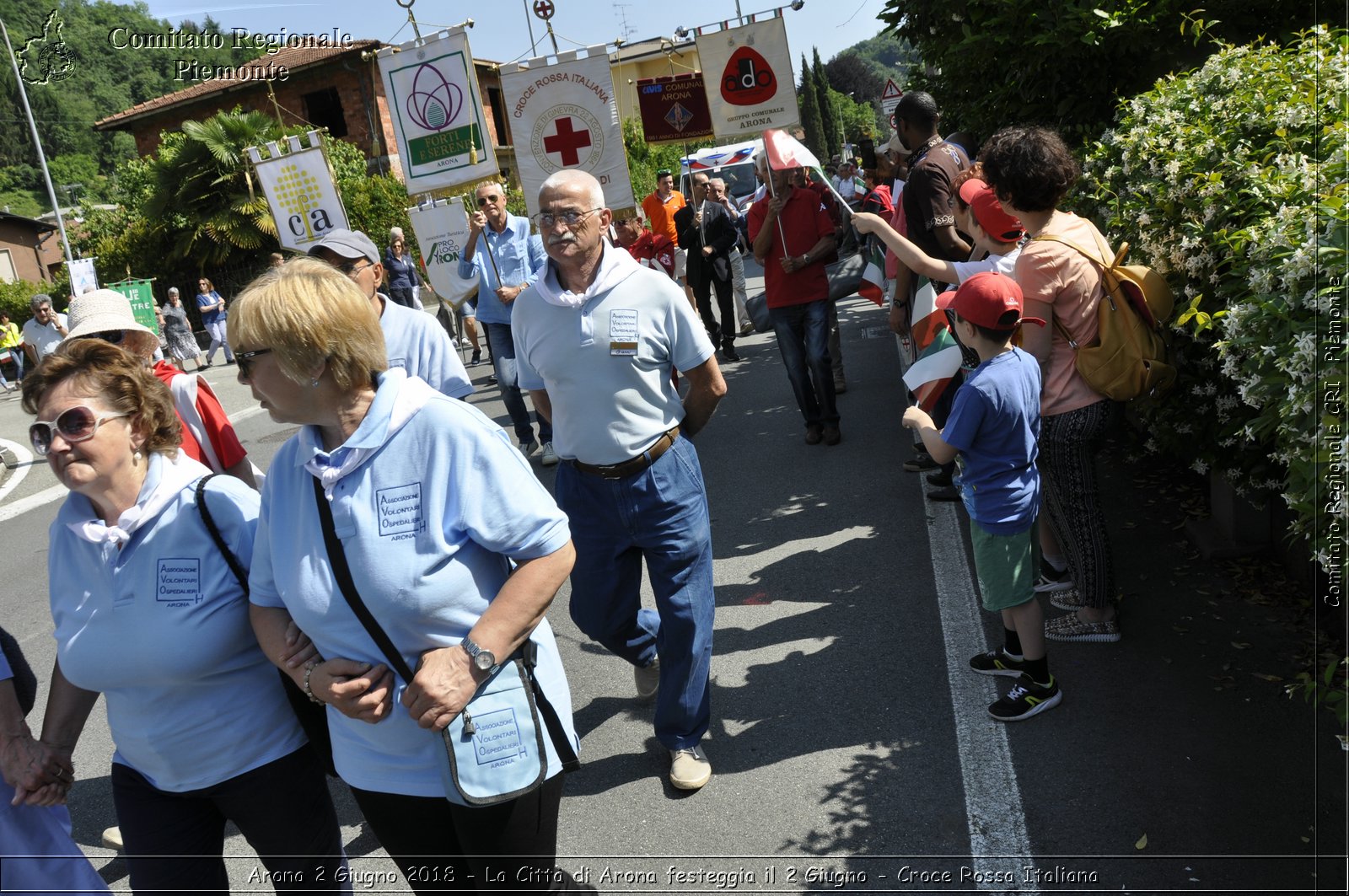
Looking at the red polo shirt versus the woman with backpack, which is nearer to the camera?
the woman with backpack

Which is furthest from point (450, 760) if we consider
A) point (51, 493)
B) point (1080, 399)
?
point (51, 493)

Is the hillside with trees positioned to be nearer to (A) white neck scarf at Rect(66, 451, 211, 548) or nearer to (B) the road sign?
(A) white neck scarf at Rect(66, 451, 211, 548)

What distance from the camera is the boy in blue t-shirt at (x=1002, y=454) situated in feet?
10.8

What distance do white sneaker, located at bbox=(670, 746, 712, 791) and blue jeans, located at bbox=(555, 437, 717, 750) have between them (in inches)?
1.2

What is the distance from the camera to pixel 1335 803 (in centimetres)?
278

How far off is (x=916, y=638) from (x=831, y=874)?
1457 mm

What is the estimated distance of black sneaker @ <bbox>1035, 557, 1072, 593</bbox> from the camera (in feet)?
14.5

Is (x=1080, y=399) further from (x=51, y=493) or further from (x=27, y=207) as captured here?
(x=27, y=207)

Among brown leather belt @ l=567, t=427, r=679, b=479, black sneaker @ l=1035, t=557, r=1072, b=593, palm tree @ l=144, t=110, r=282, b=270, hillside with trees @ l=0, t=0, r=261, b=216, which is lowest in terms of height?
black sneaker @ l=1035, t=557, r=1072, b=593

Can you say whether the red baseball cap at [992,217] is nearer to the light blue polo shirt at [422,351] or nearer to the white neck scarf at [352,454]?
the light blue polo shirt at [422,351]

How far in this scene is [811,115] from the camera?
7488 centimetres

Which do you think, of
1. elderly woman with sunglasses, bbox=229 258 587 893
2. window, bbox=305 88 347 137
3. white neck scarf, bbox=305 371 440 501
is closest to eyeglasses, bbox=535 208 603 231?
elderly woman with sunglasses, bbox=229 258 587 893

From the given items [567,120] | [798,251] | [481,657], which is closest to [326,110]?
[567,120]

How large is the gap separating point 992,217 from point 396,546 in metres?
3.07
